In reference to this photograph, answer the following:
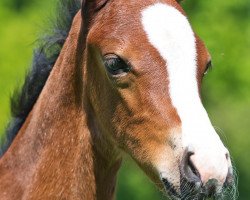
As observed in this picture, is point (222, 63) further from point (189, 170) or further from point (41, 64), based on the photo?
point (189, 170)

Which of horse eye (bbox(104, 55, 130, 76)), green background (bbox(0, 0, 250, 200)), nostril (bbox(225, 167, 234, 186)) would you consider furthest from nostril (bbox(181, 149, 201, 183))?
green background (bbox(0, 0, 250, 200))

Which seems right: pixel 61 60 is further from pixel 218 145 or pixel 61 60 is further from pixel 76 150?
pixel 218 145

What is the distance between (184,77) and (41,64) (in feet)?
4.67

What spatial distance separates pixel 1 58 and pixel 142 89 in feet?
33.5

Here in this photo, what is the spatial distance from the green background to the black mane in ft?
28.9

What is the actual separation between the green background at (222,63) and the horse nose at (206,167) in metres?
10.2

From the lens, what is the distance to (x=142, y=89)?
539cm

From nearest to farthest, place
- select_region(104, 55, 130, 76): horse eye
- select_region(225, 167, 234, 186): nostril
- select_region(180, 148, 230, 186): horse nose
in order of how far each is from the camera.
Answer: select_region(180, 148, 230, 186): horse nose
select_region(225, 167, 234, 186): nostril
select_region(104, 55, 130, 76): horse eye

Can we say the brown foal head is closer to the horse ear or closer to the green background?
the horse ear

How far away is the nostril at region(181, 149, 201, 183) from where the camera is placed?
5.02 meters

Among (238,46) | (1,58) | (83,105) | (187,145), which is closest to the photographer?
(187,145)

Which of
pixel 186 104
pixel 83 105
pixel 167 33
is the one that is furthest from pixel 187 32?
pixel 83 105

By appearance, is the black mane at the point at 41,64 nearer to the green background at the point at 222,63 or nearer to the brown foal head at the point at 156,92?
the brown foal head at the point at 156,92

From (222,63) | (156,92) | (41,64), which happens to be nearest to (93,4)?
(41,64)
